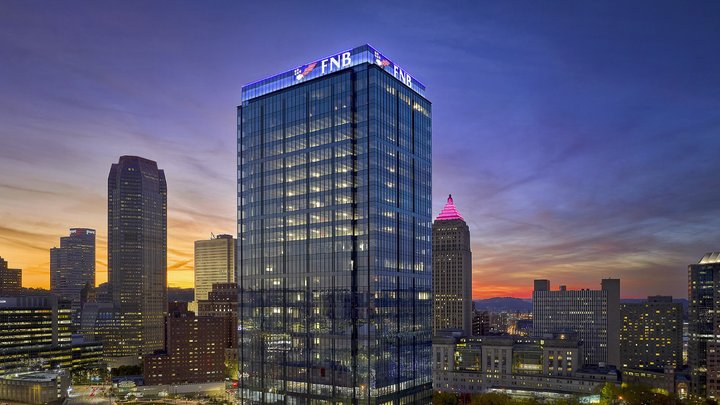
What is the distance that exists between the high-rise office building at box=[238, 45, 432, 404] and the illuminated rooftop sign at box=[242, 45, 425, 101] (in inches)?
12.8

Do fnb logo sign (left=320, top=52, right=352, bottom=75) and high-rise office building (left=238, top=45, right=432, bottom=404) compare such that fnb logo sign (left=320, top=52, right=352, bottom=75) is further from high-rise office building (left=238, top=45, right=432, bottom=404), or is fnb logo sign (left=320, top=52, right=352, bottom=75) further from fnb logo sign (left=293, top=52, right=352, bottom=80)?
high-rise office building (left=238, top=45, right=432, bottom=404)

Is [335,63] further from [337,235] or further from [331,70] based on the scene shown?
[337,235]

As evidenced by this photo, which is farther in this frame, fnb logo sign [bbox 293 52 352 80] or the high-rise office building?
fnb logo sign [bbox 293 52 352 80]

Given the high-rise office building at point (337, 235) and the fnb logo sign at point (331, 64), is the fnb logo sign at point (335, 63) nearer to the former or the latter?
the fnb logo sign at point (331, 64)

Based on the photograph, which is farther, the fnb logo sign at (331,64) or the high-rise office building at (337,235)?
the fnb logo sign at (331,64)

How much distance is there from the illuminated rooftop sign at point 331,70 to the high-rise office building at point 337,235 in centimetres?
32

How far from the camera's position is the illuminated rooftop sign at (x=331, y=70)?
492 feet

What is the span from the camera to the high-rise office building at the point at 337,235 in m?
147

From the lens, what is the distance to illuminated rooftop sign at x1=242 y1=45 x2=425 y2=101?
150 m

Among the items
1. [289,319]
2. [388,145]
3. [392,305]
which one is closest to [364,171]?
[388,145]

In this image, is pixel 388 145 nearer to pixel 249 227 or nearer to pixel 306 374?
pixel 249 227

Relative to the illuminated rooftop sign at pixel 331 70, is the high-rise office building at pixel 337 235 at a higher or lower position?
lower

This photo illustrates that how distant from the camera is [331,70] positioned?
156m

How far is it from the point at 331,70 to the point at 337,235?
43.7m
